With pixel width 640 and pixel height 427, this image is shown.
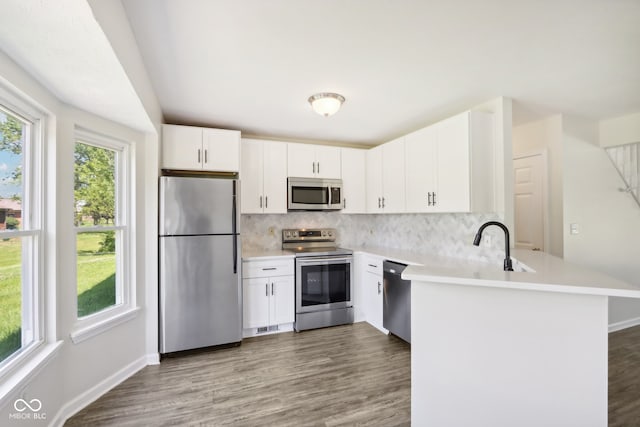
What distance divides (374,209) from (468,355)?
2.64 meters

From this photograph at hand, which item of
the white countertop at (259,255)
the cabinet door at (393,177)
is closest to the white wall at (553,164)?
the cabinet door at (393,177)

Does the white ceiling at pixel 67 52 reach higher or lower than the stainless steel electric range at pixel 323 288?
higher

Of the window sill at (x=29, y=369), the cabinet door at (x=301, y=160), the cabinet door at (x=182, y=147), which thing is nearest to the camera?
the window sill at (x=29, y=369)

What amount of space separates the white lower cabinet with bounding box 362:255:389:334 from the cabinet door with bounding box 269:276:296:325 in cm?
89

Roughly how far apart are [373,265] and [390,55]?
225 centimetres

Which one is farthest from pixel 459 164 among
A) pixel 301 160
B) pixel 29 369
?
pixel 29 369

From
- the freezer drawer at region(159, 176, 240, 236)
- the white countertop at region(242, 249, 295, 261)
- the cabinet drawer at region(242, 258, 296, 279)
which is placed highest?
the freezer drawer at region(159, 176, 240, 236)

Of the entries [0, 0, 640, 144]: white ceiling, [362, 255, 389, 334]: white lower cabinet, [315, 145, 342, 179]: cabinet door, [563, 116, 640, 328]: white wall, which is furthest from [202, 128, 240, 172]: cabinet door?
[563, 116, 640, 328]: white wall

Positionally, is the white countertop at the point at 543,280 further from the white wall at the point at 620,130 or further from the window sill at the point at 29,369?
the white wall at the point at 620,130

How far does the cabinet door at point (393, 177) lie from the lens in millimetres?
3445

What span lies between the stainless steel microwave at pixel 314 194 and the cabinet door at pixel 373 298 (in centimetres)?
103

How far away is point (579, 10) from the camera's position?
5.07 ft

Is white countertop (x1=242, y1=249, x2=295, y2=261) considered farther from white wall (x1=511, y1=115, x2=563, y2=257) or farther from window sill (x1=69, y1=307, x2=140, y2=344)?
white wall (x1=511, y1=115, x2=563, y2=257)

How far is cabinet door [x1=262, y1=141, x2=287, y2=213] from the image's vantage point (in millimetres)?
3660
